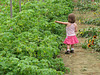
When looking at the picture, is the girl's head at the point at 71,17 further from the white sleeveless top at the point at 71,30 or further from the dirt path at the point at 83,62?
the dirt path at the point at 83,62

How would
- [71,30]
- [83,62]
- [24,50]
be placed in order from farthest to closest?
1. [71,30]
2. [83,62]
3. [24,50]

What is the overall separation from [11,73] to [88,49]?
4.11m

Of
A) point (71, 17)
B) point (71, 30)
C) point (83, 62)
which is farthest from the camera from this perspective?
point (71, 30)

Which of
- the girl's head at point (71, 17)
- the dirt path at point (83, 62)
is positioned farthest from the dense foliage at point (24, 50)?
the girl's head at point (71, 17)

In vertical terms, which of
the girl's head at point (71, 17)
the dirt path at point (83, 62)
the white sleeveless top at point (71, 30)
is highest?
the girl's head at point (71, 17)

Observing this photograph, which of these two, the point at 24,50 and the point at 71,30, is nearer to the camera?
the point at 24,50

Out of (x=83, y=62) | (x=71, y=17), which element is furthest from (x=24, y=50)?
(x=71, y=17)

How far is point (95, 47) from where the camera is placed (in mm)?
7527

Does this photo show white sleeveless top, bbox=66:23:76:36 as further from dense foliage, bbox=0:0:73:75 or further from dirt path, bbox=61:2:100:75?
dense foliage, bbox=0:0:73:75

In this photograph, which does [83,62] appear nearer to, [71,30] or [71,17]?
[71,30]

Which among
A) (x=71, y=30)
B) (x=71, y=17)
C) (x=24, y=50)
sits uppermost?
(x=71, y=17)

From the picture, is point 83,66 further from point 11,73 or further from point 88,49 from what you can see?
point 11,73

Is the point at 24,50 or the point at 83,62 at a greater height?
the point at 24,50

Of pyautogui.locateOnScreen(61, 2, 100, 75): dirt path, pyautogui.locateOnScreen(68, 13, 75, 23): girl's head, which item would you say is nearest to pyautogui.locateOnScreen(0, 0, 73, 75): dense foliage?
pyautogui.locateOnScreen(61, 2, 100, 75): dirt path
